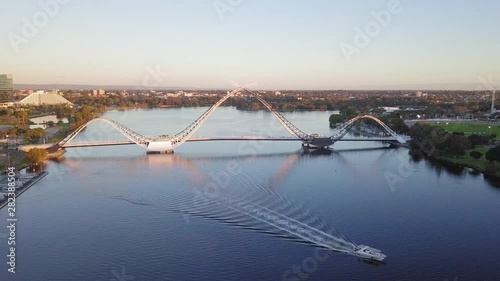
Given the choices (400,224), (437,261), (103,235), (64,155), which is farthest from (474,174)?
(64,155)

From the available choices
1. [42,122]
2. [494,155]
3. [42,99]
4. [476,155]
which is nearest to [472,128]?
[476,155]

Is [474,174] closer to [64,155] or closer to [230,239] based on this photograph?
[230,239]

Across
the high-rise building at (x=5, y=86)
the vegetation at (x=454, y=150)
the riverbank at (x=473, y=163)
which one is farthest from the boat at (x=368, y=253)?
the high-rise building at (x=5, y=86)

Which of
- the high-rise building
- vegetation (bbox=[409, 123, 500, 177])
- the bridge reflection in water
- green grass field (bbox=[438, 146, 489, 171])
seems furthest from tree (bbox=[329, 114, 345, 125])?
the high-rise building

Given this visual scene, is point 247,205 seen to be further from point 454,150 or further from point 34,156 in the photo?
→ point 454,150

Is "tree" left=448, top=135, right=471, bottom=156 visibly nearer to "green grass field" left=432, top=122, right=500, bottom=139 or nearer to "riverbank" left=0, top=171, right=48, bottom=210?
"green grass field" left=432, top=122, right=500, bottom=139

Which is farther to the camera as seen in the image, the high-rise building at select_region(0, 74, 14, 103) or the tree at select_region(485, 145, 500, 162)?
the high-rise building at select_region(0, 74, 14, 103)

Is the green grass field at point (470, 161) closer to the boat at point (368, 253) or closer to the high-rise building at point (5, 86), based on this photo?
the boat at point (368, 253)
